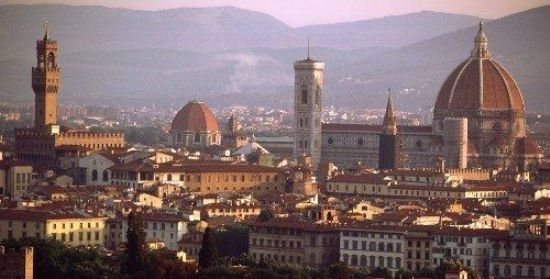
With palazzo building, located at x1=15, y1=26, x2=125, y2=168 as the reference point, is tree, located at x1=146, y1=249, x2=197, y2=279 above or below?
below

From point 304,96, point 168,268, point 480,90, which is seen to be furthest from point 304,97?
point 168,268

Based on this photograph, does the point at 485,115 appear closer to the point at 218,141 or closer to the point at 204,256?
the point at 218,141

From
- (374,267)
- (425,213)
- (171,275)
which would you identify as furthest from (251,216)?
(171,275)

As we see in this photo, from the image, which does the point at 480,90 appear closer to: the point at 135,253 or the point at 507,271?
the point at 507,271

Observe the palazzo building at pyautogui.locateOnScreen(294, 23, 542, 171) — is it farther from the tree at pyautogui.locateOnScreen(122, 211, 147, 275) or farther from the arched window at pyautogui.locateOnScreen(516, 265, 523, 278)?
the tree at pyautogui.locateOnScreen(122, 211, 147, 275)

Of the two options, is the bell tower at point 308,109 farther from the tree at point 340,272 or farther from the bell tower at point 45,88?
the tree at point 340,272

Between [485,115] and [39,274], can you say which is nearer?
[39,274]

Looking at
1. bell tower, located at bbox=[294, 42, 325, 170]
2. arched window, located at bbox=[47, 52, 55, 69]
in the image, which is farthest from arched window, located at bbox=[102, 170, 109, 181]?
bell tower, located at bbox=[294, 42, 325, 170]
